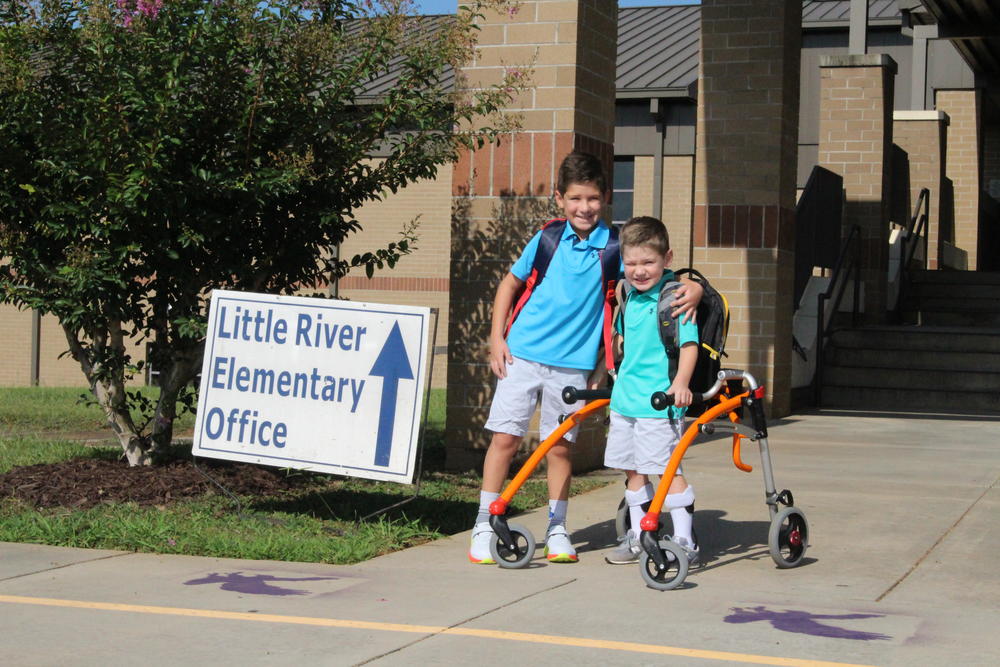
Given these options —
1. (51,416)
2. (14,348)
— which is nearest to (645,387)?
(51,416)

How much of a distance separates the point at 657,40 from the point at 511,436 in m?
23.0

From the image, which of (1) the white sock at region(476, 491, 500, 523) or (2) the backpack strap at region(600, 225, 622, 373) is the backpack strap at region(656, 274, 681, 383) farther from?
(1) the white sock at region(476, 491, 500, 523)

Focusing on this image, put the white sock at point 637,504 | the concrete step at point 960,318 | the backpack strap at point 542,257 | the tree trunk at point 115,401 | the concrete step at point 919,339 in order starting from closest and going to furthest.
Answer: the white sock at point 637,504 → the backpack strap at point 542,257 → the tree trunk at point 115,401 → the concrete step at point 919,339 → the concrete step at point 960,318

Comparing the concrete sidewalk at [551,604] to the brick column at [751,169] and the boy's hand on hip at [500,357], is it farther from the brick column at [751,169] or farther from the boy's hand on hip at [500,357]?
the brick column at [751,169]

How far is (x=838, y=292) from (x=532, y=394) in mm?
10776

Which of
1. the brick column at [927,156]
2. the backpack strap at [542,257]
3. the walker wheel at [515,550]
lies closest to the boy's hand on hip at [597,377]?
the backpack strap at [542,257]

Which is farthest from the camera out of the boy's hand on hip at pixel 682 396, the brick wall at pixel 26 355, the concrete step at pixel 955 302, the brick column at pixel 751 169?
the brick wall at pixel 26 355

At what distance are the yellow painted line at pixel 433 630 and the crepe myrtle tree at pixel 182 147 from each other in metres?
2.72

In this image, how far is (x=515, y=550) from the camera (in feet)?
20.0

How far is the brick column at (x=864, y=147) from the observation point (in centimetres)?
1709

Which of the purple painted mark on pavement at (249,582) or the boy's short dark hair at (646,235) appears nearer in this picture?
the purple painted mark on pavement at (249,582)

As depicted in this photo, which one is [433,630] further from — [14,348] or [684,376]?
[14,348]

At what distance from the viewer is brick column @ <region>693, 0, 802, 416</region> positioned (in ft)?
43.4

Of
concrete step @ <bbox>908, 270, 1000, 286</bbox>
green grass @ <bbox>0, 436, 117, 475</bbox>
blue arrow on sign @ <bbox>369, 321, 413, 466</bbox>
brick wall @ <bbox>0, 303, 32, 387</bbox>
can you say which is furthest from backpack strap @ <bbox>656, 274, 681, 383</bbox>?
brick wall @ <bbox>0, 303, 32, 387</bbox>
